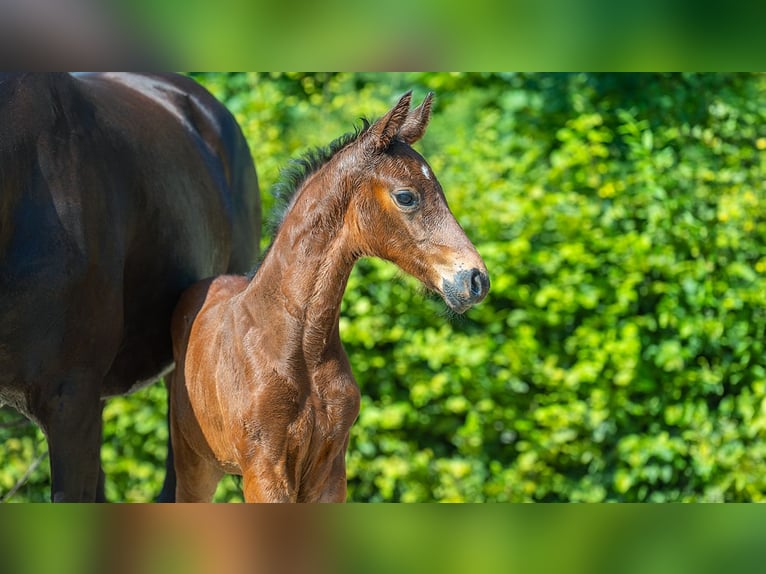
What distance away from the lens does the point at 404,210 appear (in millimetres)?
1682

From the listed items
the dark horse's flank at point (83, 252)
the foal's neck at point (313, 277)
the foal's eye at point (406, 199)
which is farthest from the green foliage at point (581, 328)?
the foal's eye at point (406, 199)

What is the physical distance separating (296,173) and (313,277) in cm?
24

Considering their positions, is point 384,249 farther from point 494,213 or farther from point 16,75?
point 494,213

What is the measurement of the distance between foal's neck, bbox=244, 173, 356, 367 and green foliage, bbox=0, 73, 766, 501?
A: 278 centimetres

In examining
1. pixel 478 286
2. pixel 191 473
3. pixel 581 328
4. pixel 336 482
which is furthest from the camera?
pixel 581 328

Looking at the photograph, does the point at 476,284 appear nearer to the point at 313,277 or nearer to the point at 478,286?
the point at 478,286

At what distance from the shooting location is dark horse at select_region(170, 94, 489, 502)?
1.68 meters

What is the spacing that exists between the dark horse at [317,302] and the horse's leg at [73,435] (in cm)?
21

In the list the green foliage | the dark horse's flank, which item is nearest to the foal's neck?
the dark horse's flank

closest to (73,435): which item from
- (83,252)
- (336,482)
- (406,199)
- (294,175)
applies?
(83,252)

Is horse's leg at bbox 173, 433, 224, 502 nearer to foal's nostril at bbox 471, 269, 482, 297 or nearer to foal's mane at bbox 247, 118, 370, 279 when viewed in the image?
foal's mane at bbox 247, 118, 370, 279

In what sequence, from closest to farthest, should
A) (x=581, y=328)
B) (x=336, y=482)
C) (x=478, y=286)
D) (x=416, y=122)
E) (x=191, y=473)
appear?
1. (x=478, y=286)
2. (x=416, y=122)
3. (x=336, y=482)
4. (x=191, y=473)
5. (x=581, y=328)

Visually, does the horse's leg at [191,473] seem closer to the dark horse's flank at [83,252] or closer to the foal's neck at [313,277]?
the dark horse's flank at [83,252]
